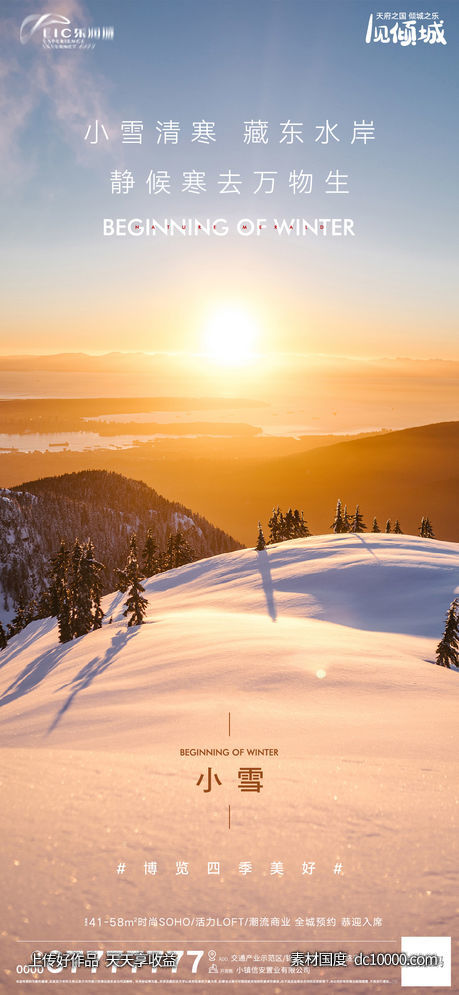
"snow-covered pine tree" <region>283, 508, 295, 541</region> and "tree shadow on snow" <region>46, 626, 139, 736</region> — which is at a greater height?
"snow-covered pine tree" <region>283, 508, 295, 541</region>

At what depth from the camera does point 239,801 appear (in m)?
6.32

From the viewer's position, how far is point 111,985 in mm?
3895

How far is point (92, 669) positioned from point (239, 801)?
16.2 metres

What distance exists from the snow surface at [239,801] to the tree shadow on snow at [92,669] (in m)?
0.18

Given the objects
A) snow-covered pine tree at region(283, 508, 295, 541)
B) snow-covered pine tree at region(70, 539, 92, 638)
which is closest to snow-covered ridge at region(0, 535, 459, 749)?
snow-covered pine tree at region(70, 539, 92, 638)

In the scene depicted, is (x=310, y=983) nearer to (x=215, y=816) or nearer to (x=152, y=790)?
(x=215, y=816)

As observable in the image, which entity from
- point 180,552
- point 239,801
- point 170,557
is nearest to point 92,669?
point 239,801

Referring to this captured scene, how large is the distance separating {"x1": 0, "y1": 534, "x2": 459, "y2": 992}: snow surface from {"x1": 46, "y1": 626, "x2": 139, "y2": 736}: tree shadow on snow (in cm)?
18

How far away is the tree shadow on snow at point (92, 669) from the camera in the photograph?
14.1 m

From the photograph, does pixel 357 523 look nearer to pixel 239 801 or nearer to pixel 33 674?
pixel 33 674

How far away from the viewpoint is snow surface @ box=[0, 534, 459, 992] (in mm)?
4352

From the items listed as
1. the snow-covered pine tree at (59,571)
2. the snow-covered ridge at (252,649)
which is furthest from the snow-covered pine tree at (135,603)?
the snow-covered pine tree at (59,571)

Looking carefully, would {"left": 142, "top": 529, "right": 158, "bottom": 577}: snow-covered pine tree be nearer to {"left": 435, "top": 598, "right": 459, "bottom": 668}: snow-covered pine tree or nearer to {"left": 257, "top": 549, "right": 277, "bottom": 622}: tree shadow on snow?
{"left": 257, "top": 549, "right": 277, "bottom": 622}: tree shadow on snow

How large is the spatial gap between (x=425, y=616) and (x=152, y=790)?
85.7 ft
